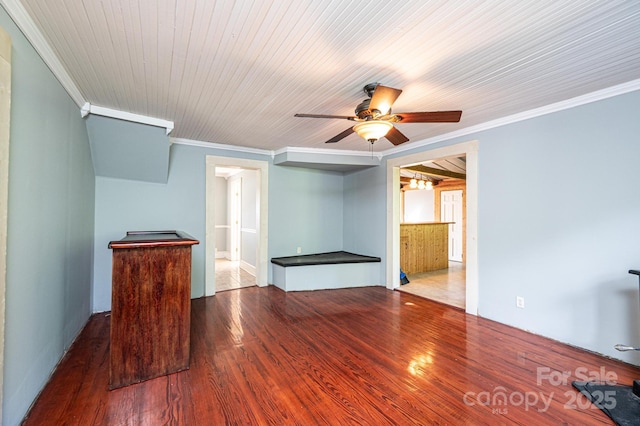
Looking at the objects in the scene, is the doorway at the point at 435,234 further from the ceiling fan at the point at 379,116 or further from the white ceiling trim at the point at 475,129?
the ceiling fan at the point at 379,116

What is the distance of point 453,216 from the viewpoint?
8.26 m

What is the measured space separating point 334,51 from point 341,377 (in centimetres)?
232

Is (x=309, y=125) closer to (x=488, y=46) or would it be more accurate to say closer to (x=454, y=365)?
(x=488, y=46)

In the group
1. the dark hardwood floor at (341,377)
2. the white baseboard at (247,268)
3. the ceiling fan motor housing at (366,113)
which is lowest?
the dark hardwood floor at (341,377)

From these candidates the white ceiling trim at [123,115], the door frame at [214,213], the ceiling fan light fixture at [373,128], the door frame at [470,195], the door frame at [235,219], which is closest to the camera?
the ceiling fan light fixture at [373,128]

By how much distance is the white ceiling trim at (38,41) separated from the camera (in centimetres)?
144

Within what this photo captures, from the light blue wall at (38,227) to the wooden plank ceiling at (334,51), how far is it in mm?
316

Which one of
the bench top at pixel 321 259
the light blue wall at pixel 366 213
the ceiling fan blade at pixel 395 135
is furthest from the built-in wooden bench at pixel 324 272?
the ceiling fan blade at pixel 395 135

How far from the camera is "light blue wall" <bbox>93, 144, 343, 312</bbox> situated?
3.47 metres

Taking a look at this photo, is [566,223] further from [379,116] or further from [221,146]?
[221,146]

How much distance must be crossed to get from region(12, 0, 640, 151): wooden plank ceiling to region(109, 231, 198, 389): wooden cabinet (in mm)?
1344

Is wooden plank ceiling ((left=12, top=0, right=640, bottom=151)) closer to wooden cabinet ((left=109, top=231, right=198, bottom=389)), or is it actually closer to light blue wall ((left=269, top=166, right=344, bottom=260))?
wooden cabinet ((left=109, top=231, right=198, bottom=389))

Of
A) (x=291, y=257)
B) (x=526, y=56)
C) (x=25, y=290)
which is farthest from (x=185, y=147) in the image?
(x=526, y=56)

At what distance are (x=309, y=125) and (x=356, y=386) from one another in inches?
107
